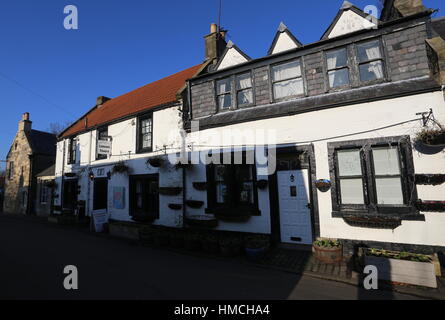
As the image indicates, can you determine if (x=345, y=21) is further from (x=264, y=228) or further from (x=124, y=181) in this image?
(x=124, y=181)

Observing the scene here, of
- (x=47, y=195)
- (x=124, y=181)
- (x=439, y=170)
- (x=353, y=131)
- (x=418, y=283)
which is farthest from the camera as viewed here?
(x=47, y=195)

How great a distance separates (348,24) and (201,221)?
8853 millimetres

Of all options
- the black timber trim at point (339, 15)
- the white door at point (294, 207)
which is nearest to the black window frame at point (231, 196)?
the white door at point (294, 207)

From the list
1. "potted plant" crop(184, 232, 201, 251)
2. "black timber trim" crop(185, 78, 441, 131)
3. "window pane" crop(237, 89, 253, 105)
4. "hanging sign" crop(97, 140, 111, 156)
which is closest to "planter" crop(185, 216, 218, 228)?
"potted plant" crop(184, 232, 201, 251)

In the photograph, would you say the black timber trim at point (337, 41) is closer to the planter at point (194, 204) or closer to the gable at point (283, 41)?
the gable at point (283, 41)

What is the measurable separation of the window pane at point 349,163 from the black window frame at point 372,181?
0.12 meters

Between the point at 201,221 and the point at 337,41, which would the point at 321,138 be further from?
the point at 201,221

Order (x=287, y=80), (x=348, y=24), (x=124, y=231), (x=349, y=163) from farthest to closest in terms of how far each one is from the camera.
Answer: (x=124, y=231) < (x=287, y=80) < (x=348, y=24) < (x=349, y=163)

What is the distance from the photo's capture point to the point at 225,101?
9.82 metres

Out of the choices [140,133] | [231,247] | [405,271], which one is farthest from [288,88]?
[140,133]

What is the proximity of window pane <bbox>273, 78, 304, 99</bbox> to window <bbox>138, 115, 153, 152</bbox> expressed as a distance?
6.70 meters

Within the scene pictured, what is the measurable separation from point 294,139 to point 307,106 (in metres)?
1.18

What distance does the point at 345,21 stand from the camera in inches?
307
